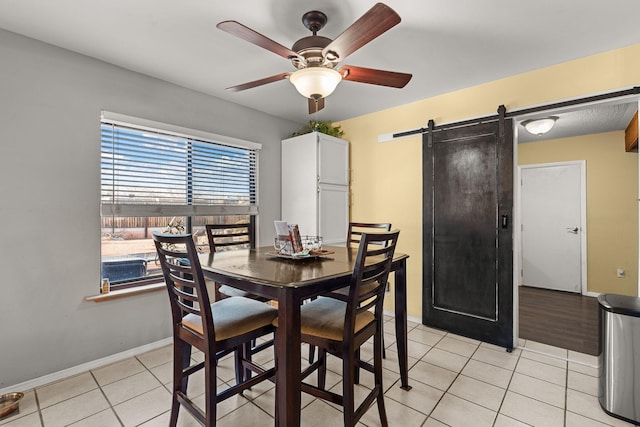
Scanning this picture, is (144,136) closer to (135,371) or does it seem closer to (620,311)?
(135,371)

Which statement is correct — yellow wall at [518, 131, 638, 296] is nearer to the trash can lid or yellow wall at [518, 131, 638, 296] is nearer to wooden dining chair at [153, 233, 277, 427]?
the trash can lid

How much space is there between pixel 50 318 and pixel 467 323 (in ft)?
11.6

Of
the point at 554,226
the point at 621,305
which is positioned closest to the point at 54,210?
the point at 621,305

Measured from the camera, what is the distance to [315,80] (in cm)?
175

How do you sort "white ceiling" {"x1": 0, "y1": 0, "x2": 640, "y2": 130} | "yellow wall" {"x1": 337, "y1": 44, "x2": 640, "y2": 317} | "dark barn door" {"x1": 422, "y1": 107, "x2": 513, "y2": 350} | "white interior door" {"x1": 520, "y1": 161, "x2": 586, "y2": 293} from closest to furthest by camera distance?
"white ceiling" {"x1": 0, "y1": 0, "x2": 640, "y2": 130}
"yellow wall" {"x1": 337, "y1": 44, "x2": 640, "y2": 317}
"dark barn door" {"x1": 422, "y1": 107, "x2": 513, "y2": 350}
"white interior door" {"x1": 520, "y1": 161, "x2": 586, "y2": 293}

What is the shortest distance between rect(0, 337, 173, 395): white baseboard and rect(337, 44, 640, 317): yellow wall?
265 centimetres

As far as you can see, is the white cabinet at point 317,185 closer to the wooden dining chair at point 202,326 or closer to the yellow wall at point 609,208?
the wooden dining chair at point 202,326

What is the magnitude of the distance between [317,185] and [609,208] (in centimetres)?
416

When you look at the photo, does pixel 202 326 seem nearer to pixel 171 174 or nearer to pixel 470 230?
pixel 171 174

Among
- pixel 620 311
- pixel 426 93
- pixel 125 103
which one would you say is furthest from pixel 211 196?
pixel 620 311

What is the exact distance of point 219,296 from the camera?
2283 mm

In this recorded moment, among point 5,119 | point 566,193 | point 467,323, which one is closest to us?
point 5,119

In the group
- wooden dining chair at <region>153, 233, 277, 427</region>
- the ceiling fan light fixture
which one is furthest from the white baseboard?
the ceiling fan light fixture

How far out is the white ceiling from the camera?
6.06 feet
